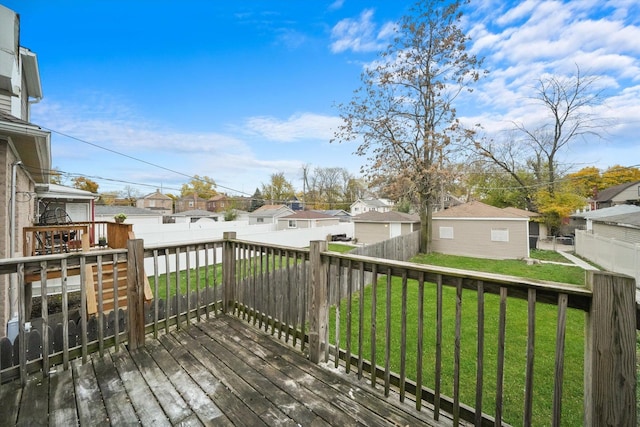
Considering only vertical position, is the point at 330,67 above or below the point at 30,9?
above

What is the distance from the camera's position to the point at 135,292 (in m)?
2.97

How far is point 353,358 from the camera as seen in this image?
101 inches

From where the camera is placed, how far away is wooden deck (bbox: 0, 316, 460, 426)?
1.93m

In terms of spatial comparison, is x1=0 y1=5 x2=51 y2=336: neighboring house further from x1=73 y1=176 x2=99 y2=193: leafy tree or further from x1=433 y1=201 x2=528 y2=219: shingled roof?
x1=73 y1=176 x2=99 y2=193: leafy tree

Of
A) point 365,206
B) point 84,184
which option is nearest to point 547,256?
point 365,206

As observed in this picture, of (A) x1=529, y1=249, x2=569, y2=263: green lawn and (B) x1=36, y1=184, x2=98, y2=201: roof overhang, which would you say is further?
(A) x1=529, y1=249, x2=569, y2=263: green lawn

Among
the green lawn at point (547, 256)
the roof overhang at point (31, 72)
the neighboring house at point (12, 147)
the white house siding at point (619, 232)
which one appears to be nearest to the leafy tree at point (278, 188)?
the green lawn at point (547, 256)

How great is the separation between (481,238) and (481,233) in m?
0.29

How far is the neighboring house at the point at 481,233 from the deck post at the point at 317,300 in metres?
16.5

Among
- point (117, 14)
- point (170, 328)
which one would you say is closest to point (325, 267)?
point (170, 328)

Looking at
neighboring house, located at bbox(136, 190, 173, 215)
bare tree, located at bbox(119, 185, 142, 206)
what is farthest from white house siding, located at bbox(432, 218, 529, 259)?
bare tree, located at bbox(119, 185, 142, 206)

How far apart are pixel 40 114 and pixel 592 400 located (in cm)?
2286

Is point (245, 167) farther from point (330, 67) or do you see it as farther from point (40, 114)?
point (330, 67)

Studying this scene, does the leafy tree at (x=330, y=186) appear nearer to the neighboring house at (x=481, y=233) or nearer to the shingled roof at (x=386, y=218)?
the shingled roof at (x=386, y=218)
